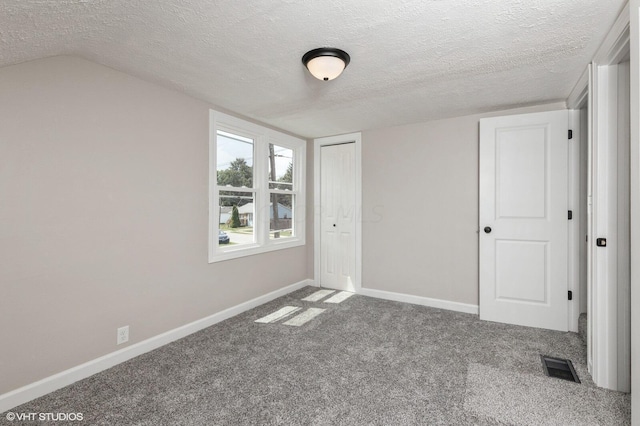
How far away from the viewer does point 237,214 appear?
143 inches

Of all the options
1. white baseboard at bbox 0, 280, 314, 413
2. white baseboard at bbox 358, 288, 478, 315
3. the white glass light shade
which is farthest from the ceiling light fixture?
white baseboard at bbox 358, 288, 478, 315

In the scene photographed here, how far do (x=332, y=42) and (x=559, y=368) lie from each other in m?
2.92

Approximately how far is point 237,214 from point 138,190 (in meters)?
1.24

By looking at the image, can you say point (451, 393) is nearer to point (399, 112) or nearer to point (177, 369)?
point (177, 369)

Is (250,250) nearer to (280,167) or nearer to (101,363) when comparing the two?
(280,167)

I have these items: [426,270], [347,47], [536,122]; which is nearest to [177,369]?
[347,47]

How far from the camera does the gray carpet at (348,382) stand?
5.89 feet

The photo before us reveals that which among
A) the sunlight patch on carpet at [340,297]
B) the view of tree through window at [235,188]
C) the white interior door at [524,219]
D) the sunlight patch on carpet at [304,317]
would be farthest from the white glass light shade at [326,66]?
the sunlight patch on carpet at [340,297]

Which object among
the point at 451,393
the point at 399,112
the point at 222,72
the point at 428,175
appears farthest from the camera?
the point at 428,175

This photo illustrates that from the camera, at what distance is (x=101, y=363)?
2.28 meters

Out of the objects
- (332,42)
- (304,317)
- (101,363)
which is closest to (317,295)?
(304,317)

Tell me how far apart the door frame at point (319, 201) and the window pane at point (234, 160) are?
1174mm

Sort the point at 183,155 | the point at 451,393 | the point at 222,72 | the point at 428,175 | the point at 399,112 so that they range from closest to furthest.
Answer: the point at 451,393
the point at 222,72
the point at 183,155
the point at 399,112
the point at 428,175

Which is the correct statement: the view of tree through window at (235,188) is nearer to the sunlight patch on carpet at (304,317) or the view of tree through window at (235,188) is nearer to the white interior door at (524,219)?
the sunlight patch on carpet at (304,317)
